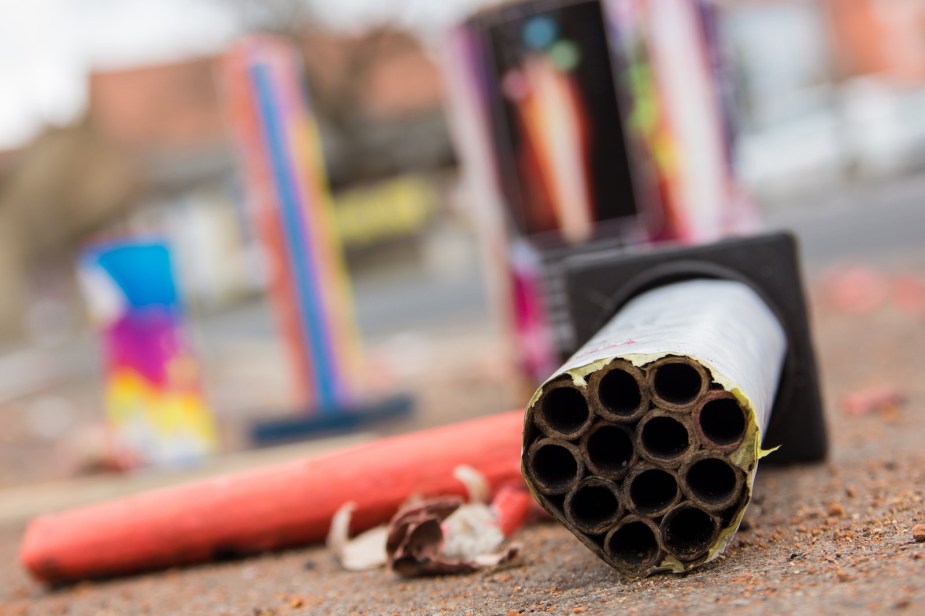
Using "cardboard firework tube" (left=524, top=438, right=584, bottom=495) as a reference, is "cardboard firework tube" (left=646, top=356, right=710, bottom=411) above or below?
above

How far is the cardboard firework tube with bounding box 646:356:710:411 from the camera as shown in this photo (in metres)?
2.70

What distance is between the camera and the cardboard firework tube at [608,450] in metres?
2.76

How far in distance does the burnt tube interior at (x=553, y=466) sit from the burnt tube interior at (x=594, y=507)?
0.16 feet

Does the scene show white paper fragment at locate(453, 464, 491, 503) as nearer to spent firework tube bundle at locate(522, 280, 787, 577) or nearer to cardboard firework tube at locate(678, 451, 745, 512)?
spent firework tube bundle at locate(522, 280, 787, 577)

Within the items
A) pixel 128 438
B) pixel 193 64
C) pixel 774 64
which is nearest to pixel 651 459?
pixel 128 438

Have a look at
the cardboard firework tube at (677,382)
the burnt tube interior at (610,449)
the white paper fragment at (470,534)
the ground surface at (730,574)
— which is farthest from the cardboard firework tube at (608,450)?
the white paper fragment at (470,534)

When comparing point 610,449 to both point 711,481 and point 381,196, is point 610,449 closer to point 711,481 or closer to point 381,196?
point 711,481

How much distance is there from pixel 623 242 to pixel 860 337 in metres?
2.00

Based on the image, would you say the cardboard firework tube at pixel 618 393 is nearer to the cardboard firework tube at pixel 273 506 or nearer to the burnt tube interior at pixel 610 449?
the burnt tube interior at pixel 610 449

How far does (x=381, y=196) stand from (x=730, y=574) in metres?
24.0

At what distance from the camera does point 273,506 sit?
161 inches

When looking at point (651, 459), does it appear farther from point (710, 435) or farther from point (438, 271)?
point (438, 271)

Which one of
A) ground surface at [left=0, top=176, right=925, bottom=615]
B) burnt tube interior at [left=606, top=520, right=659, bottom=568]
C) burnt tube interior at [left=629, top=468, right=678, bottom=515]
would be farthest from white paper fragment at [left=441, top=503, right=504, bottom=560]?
burnt tube interior at [left=629, top=468, right=678, bottom=515]

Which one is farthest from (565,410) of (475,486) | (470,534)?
(475,486)
